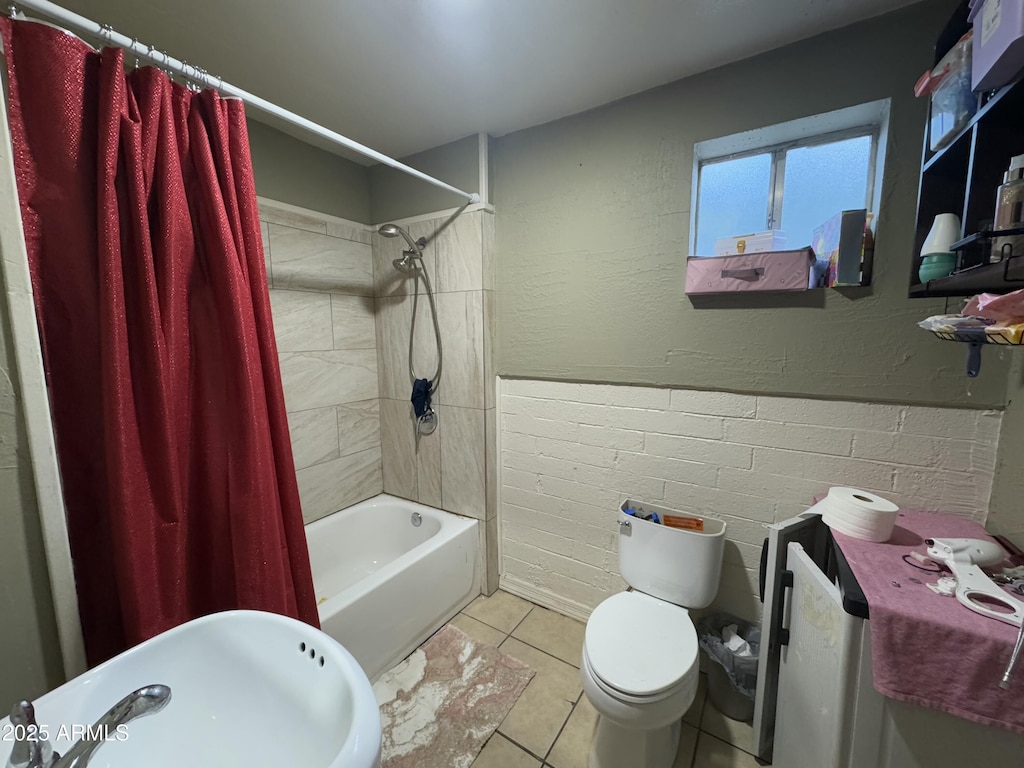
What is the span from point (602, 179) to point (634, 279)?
Answer: 46cm

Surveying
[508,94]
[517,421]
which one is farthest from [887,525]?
[508,94]

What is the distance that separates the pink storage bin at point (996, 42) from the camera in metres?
0.67

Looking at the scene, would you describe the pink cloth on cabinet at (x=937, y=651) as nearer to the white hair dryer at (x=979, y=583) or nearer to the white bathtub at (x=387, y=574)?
the white hair dryer at (x=979, y=583)

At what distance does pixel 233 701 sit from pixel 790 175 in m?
2.30

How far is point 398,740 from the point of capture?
1.39 meters

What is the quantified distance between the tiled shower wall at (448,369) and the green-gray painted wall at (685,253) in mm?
132

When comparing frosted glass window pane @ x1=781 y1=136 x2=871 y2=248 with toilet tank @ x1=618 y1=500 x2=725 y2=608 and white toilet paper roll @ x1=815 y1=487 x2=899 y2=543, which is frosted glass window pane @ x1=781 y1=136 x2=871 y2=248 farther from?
toilet tank @ x1=618 y1=500 x2=725 y2=608

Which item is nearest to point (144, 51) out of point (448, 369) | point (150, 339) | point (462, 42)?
point (150, 339)

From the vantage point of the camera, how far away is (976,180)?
90 centimetres

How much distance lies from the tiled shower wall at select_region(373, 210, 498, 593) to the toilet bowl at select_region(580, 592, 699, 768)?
3.07 ft

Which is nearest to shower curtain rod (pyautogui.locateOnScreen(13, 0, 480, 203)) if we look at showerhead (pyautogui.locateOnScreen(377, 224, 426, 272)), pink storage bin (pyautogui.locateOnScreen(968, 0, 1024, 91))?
showerhead (pyautogui.locateOnScreen(377, 224, 426, 272))

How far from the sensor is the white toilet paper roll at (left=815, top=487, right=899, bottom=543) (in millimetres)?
1058

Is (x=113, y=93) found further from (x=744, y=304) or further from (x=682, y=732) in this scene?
(x=682, y=732)

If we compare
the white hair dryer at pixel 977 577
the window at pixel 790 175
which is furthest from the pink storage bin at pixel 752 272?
the white hair dryer at pixel 977 577
